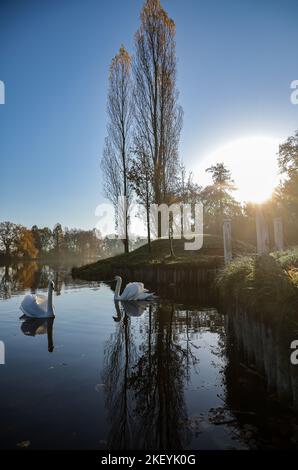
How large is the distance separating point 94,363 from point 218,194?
154 ft

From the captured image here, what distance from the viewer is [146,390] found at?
4.99 meters

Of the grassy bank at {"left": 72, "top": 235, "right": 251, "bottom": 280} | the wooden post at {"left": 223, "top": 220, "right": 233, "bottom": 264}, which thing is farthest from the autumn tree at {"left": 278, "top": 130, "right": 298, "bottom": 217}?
the wooden post at {"left": 223, "top": 220, "right": 233, "bottom": 264}

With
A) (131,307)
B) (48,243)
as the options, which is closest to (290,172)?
(131,307)

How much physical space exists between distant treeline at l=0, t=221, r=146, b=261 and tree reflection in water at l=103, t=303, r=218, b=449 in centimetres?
7453

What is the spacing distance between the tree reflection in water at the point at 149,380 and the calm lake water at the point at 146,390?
0.06ft

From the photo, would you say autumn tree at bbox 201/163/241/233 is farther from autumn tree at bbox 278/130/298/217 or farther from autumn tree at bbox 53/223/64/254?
autumn tree at bbox 53/223/64/254

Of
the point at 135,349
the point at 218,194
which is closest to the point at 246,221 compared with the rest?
the point at 218,194

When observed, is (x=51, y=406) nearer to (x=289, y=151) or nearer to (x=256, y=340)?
(x=256, y=340)

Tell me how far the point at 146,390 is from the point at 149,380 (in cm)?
40

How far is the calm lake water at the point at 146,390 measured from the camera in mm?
3697

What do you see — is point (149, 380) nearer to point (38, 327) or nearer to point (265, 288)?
point (265, 288)

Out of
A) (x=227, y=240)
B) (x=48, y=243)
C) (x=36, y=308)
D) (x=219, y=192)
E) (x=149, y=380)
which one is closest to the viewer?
(x=149, y=380)
